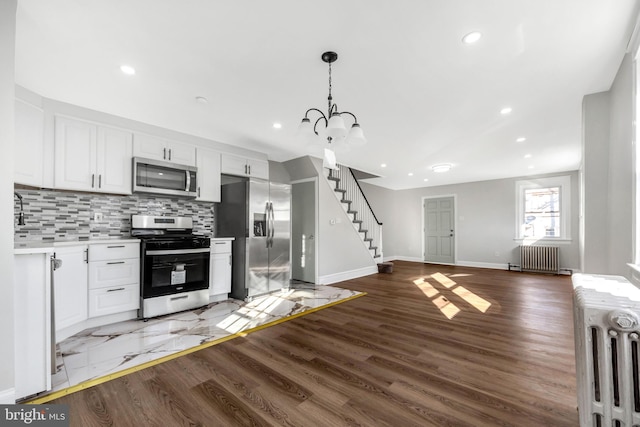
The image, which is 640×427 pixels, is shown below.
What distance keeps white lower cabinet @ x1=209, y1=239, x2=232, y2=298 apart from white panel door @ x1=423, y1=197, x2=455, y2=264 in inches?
270

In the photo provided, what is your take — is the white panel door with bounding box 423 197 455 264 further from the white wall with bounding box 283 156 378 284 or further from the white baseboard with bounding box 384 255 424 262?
the white wall with bounding box 283 156 378 284

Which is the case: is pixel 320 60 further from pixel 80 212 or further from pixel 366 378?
pixel 80 212

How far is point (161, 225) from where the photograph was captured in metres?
3.78

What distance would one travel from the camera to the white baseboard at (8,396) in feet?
5.25

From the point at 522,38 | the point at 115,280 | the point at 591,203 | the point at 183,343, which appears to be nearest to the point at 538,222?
the point at 591,203

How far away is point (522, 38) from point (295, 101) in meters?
2.07

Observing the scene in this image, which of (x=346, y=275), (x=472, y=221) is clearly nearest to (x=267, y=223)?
(x=346, y=275)

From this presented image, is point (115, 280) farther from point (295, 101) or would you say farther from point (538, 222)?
point (538, 222)

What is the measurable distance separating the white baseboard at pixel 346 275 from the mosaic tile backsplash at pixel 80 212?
2887 millimetres

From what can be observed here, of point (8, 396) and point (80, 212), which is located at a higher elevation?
point (80, 212)

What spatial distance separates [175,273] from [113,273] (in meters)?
0.65

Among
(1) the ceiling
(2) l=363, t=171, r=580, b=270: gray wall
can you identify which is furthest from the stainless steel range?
(2) l=363, t=171, r=580, b=270: gray wall

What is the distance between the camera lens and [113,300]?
3061mm

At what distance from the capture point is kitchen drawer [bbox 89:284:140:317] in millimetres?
2926
